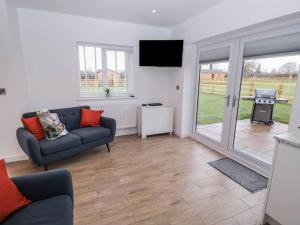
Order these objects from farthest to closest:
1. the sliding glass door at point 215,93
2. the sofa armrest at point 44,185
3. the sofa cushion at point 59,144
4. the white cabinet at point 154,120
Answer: the white cabinet at point 154,120, the sliding glass door at point 215,93, the sofa cushion at point 59,144, the sofa armrest at point 44,185

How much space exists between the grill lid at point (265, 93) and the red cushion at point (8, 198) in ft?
10.5

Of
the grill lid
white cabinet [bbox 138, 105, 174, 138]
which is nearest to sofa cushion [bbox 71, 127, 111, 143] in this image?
white cabinet [bbox 138, 105, 174, 138]

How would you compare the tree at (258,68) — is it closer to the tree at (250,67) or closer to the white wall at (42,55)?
the tree at (250,67)

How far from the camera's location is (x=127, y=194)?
7.07 ft

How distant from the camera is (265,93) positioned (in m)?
2.72

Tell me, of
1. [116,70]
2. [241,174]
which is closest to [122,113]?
[116,70]

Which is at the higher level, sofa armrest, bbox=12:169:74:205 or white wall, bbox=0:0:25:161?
white wall, bbox=0:0:25:161

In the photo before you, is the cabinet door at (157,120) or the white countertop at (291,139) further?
the cabinet door at (157,120)

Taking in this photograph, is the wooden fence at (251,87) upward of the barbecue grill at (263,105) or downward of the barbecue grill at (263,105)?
upward

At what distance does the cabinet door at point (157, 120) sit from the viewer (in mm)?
4004

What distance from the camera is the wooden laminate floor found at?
1811 millimetres

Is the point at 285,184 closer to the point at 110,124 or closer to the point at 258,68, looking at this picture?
the point at 258,68

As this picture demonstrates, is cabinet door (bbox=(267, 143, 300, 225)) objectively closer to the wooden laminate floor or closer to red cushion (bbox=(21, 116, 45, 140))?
the wooden laminate floor

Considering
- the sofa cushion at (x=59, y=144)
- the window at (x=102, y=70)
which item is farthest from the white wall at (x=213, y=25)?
the sofa cushion at (x=59, y=144)
